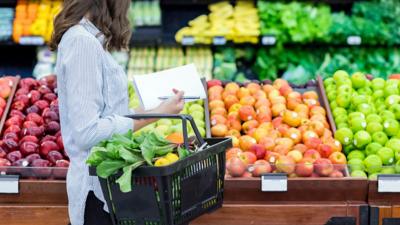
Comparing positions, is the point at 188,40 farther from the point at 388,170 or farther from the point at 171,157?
the point at 171,157

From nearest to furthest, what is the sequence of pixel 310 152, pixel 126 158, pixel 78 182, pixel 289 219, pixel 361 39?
pixel 126 158
pixel 78 182
pixel 289 219
pixel 310 152
pixel 361 39

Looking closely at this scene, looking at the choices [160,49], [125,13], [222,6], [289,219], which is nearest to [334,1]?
[222,6]

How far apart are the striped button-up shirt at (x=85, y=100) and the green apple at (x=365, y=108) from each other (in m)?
1.72

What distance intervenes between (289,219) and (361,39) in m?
3.39

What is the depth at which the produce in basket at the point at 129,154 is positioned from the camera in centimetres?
233

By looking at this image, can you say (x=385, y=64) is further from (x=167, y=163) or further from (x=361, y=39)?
(x=167, y=163)

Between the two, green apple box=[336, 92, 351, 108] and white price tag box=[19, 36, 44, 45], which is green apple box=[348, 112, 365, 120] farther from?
white price tag box=[19, 36, 44, 45]

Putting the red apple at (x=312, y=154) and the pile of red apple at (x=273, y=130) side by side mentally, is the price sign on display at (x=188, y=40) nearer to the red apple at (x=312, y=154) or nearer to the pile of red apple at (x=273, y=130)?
the pile of red apple at (x=273, y=130)

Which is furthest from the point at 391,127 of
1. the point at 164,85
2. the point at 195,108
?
the point at 164,85

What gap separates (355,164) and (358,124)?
372 mm

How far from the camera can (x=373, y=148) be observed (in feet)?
12.1

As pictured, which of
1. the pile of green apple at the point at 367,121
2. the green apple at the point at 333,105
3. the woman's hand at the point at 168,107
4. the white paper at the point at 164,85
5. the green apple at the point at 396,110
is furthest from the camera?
the green apple at the point at 333,105

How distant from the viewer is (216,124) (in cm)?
399

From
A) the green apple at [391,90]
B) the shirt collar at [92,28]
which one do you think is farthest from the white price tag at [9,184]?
the green apple at [391,90]
